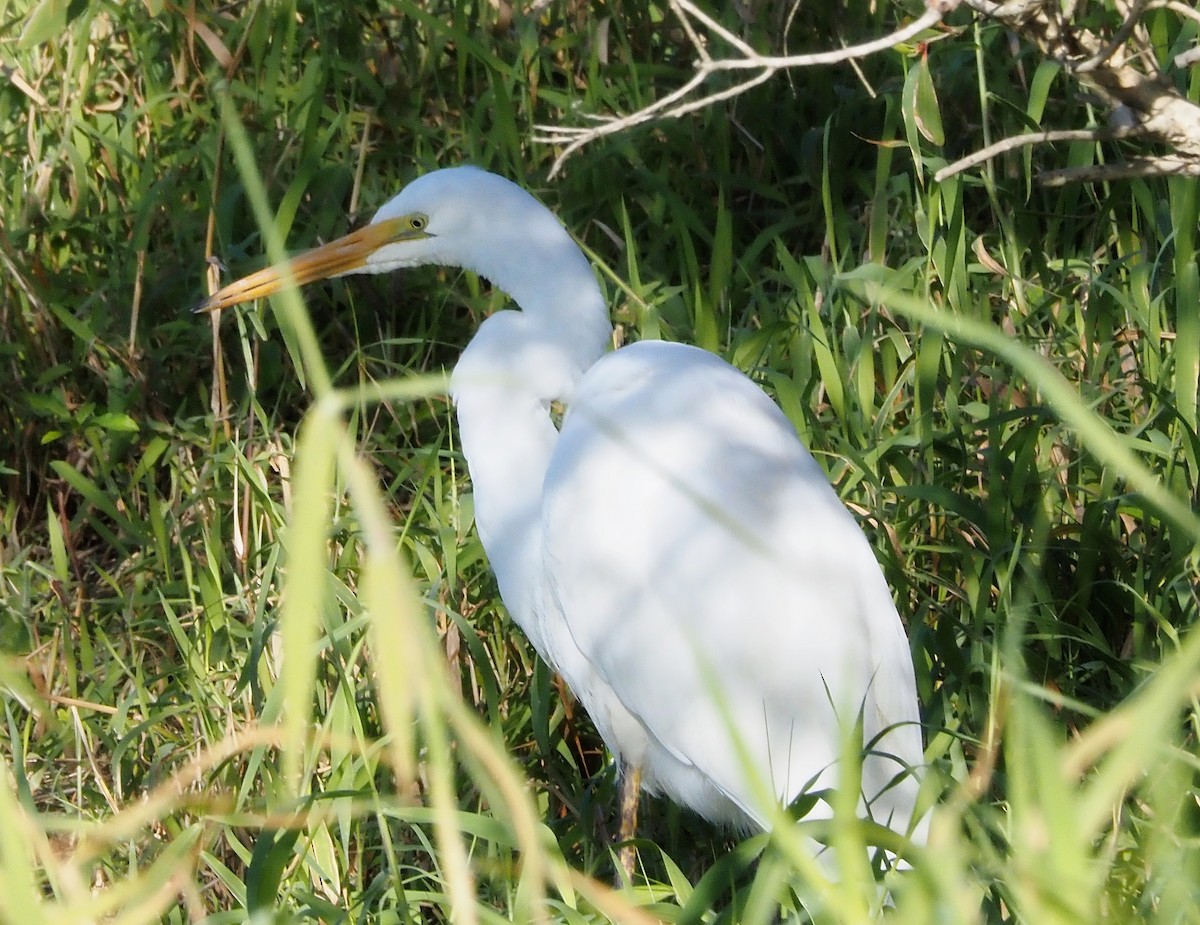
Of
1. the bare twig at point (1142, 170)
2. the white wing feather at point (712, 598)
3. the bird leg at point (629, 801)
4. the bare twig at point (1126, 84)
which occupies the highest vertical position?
the bare twig at point (1126, 84)

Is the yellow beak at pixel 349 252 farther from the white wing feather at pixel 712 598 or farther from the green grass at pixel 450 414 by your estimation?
the white wing feather at pixel 712 598

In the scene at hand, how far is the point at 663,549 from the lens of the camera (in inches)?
76.6

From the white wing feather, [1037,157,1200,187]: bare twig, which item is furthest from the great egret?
[1037,157,1200,187]: bare twig

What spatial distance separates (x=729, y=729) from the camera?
0.89 meters

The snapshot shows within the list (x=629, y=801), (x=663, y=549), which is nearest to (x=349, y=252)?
(x=663, y=549)

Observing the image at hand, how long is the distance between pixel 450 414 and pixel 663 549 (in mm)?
826

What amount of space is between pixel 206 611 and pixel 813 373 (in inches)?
43.0

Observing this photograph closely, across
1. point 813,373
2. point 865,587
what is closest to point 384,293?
point 813,373

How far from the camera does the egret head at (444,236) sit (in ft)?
7.15

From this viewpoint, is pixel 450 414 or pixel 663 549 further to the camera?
pixel 450 414

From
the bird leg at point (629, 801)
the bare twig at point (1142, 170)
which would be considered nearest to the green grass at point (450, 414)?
the bird leg at point (629, 801)

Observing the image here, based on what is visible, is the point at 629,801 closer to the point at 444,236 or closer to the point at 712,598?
the point at 712,598

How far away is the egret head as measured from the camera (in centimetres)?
218

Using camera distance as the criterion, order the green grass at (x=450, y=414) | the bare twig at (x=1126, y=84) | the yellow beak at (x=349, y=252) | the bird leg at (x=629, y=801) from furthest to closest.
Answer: the yellow beak at (x=349, y=252), the bird leg at (x=629, y=801), the green grass at (x=450, y=414), the bare twig at (x=1126, y=84)
